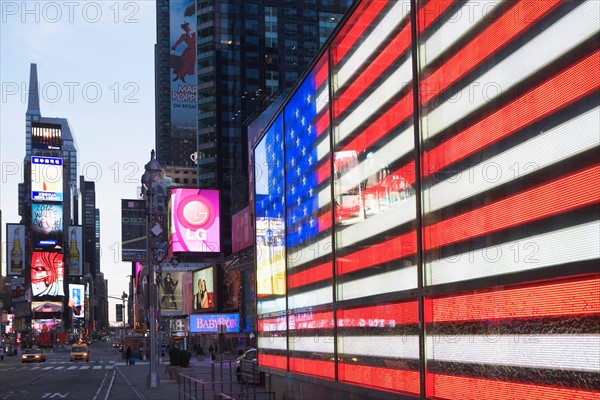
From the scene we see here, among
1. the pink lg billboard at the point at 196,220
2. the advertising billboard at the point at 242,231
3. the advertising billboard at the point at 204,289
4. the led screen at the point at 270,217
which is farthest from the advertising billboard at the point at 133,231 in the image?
the led screen at the point at 270,217

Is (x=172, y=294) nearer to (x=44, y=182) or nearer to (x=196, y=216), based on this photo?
(x=196, y=216)

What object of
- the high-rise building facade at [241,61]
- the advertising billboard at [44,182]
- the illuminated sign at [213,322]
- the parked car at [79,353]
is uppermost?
the high-rise building facade at [241,61]

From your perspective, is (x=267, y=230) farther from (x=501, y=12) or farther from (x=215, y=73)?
(x=215, y=73)

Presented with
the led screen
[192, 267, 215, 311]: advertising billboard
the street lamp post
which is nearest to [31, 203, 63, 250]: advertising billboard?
[192, 267, 215, 311]: advertising billboard

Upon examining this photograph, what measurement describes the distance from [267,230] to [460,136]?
922 cm

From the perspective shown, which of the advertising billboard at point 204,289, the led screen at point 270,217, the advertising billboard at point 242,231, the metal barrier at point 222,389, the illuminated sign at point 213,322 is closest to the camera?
the led screen at point 270,217

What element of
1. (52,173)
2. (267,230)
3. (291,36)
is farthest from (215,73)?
(267,230)

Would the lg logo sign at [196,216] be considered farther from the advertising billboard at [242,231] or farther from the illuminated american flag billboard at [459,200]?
the illuminated american flag billboard at [459,200]

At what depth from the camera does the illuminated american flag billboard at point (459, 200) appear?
4.96m

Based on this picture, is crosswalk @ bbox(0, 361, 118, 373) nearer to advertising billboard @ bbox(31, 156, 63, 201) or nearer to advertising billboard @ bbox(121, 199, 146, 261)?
advertising billboard @ bbox(121, 199, 146, 261)

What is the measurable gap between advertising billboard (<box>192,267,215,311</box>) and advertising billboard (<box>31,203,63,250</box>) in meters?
107

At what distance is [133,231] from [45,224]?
4068 inches

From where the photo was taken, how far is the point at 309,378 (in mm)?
11625

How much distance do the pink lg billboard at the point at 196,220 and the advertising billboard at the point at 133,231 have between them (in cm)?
926
